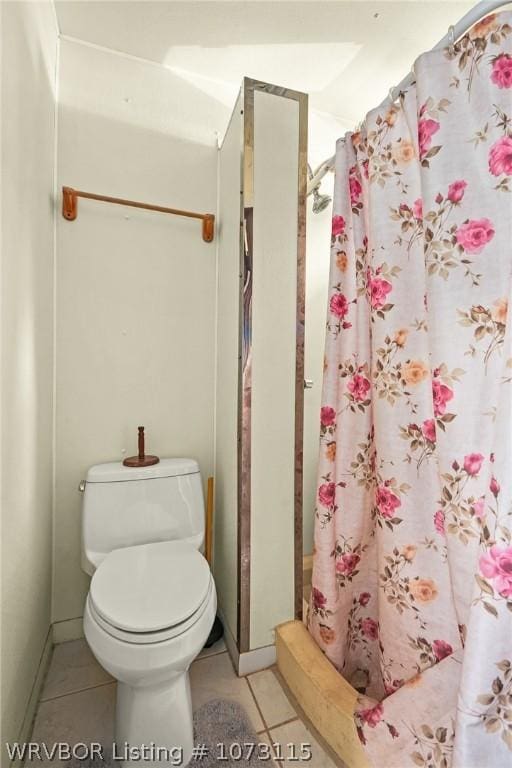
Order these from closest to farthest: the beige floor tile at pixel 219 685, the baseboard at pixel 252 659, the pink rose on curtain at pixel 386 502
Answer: the pink rose on curtain at pixel 386 502, the beige floor tile at pixel 219 685, the baseboard at pixel 252 659

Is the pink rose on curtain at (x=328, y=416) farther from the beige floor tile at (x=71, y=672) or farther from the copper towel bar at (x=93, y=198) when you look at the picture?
the beige floor tile at (x=71, y=672)

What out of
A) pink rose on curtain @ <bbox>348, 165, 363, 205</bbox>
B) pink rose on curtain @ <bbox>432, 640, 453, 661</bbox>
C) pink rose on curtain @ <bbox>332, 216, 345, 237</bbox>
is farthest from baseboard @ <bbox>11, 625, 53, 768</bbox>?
pink rose on curtain @ <bbox>348, 165, 363, 205</bbox>

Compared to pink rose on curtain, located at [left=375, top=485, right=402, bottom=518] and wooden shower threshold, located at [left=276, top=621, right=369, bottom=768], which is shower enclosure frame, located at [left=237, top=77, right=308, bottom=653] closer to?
wooden shower threshold, located at [left=276, top=621, right=369, bottom=768]

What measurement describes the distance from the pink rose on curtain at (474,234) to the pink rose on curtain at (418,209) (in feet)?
0.58

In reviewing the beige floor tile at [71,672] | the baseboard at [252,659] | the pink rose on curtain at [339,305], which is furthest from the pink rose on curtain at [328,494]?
the beige floor tile at [71,672]

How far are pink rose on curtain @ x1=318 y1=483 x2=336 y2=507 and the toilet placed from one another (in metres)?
0.44

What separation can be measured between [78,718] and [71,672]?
22 centimetres

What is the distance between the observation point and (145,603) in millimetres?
1015

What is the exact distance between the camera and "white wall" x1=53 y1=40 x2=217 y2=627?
1.49 meters

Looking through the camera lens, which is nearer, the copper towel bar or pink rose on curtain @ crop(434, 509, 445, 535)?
pink rose on curtain @ crop(434, 509, 445, 535)

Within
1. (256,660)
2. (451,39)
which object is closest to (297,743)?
(256,660)

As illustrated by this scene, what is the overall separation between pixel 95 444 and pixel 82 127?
4.32 ft

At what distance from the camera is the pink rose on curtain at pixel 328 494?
3.85ft

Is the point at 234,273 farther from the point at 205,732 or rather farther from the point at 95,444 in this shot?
the point at 205,732
